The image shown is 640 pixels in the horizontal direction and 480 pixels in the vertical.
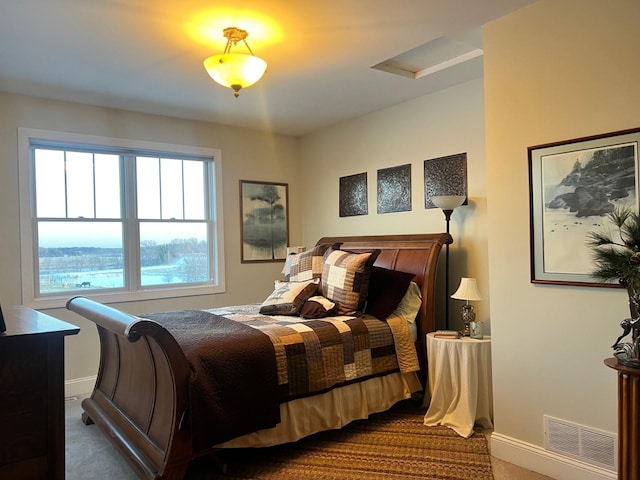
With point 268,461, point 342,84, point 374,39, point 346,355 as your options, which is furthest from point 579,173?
point 268,461

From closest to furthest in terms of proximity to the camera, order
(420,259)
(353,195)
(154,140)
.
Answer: (420,259) < (154,140) < (353,195)

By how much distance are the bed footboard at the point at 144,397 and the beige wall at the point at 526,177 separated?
1782mm

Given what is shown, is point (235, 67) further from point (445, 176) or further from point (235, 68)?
→ point (445, 176)

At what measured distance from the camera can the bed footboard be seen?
7.30 ft

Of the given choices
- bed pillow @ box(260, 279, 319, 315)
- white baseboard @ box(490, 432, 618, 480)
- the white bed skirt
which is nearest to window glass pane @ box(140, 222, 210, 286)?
bed pillow @ box(260, 279, 319, 315)

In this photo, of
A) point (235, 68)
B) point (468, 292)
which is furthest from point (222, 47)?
point (468, 292)

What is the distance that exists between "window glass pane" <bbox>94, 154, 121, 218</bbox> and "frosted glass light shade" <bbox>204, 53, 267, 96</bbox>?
2118mm

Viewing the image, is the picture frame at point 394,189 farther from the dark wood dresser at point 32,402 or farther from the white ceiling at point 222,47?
the dark wood dresser at point 32,402

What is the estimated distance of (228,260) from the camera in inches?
193

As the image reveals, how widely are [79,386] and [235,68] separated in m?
3.08

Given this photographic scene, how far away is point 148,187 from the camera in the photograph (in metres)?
4.46

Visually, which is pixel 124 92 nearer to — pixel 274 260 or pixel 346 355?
pixel 274 260

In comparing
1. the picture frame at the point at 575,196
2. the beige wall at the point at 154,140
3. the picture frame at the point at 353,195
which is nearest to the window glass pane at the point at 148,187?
the beige wall at the point at 154,140

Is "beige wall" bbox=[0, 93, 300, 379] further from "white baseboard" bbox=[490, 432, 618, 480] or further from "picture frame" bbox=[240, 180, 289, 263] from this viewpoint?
"white baseboard" bbox=[490, 432, 618, 480]
